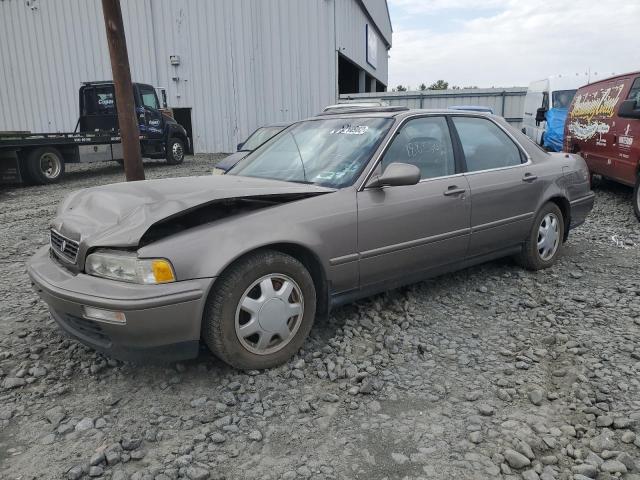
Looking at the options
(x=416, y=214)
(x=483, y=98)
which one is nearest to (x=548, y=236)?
(x=416, y=214)

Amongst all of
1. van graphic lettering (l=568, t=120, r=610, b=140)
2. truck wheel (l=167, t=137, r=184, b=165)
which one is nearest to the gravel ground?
van graphic lettering (l=568, t=120, r=610, b=140)

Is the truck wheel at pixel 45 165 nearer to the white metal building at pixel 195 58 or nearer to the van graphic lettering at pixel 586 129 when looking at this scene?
the white metal building at pixel 195 58

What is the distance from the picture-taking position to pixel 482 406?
8.60 ft

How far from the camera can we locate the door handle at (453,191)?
374cm

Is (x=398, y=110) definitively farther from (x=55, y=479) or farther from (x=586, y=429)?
(x=55, y=479)

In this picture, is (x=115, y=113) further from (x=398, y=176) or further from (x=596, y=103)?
(x=398, y=176)

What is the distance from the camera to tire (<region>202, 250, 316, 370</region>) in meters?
2.71

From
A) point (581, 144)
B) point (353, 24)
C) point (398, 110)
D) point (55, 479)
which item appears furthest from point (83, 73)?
point (55, 479)

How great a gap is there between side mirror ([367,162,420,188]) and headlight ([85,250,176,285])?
57.3 inches

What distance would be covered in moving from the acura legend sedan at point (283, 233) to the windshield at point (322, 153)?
0.04ft

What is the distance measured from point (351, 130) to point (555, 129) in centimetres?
1114

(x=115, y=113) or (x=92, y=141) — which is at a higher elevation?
(x=115, y=113)

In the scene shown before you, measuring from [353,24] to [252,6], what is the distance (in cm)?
719

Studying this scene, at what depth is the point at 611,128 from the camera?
302 inches
